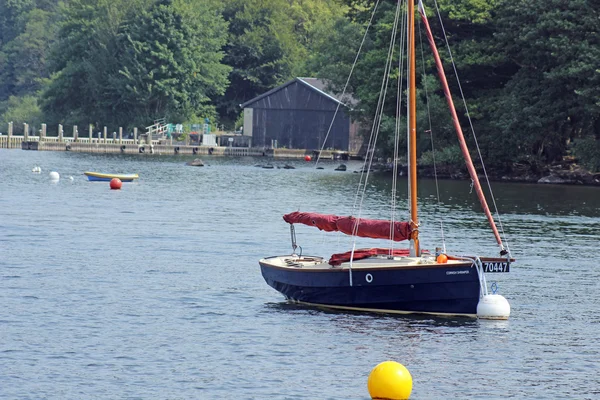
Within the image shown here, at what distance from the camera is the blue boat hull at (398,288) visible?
35062 mm

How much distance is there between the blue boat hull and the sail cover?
7.27ft

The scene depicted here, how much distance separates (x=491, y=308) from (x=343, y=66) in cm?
9062

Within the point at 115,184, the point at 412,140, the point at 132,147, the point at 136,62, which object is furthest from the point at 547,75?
the point at 136,62

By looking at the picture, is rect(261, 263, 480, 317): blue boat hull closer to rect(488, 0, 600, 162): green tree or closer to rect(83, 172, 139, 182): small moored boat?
rect(83, 172, 139, 182): small moored boat

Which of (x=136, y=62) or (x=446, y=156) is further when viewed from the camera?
(x=136, y=62)

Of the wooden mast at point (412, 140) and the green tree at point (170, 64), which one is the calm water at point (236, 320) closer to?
the wooden mast at point (412, 140)

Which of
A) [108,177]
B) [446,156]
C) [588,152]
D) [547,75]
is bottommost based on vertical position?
[108,177]

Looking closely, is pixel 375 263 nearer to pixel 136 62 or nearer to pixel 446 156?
pixel 446 156

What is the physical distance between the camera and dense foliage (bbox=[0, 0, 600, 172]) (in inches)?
3804

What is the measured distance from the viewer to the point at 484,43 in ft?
340

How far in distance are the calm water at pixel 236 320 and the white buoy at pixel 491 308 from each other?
0.34m

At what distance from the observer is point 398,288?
3562cm

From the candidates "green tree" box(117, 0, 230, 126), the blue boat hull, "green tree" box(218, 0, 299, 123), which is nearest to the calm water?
the blue boat hull

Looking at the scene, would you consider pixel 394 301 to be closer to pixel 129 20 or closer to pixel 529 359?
pixel 529 359
